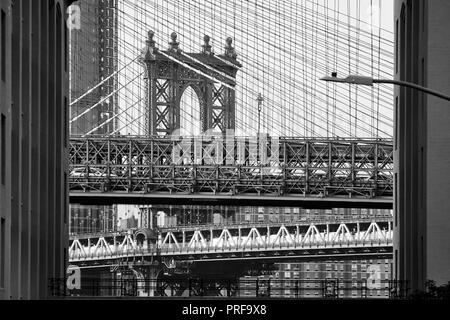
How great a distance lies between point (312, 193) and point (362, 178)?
3.78 metres

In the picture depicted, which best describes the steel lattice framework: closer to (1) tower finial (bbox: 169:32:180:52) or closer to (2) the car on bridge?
(2) the car on bridge

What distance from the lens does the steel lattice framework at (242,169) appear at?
134000 mm

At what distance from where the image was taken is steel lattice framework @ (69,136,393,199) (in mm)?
134000

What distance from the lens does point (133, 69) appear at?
19488cm

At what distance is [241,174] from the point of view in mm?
138875
